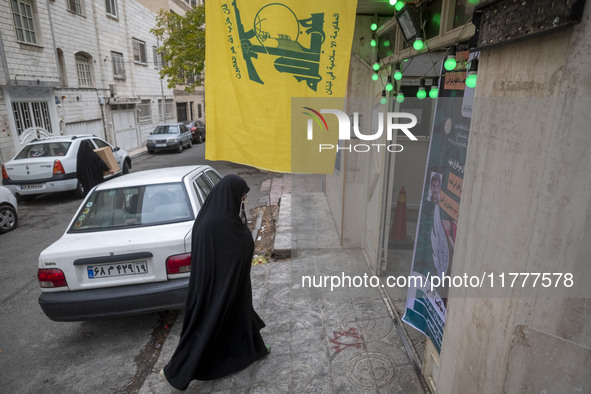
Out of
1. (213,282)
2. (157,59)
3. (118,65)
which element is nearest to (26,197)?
(213,282)

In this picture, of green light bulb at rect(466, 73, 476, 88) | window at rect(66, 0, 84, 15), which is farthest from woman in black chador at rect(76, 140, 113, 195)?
window at rect(66, 0, 84, 15)

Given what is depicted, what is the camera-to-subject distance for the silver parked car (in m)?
19.6

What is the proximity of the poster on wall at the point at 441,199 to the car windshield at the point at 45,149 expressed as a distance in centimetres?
1064

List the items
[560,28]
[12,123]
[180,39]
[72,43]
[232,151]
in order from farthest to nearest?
[72,43], [180,39], [12,123], [232,151], [560,28]

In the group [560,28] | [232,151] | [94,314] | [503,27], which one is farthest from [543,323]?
[94,314]

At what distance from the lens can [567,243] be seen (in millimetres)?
1560

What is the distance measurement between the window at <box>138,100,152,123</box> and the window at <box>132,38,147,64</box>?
8.79 ft

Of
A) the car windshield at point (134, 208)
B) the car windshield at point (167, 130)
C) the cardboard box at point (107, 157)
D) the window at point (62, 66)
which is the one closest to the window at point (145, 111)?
the car windshield at point (167, 130)

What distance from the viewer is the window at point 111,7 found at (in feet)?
68.1

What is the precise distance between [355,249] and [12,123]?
15.0 m

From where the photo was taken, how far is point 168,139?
769 inches

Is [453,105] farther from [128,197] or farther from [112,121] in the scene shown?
[112,121]

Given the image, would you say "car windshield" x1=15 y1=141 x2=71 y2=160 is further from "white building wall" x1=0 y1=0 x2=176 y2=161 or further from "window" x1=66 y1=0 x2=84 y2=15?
"window" x1=66 y1=0 x2=84 y2=15

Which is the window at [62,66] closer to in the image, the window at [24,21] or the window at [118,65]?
the window at [24,21]
